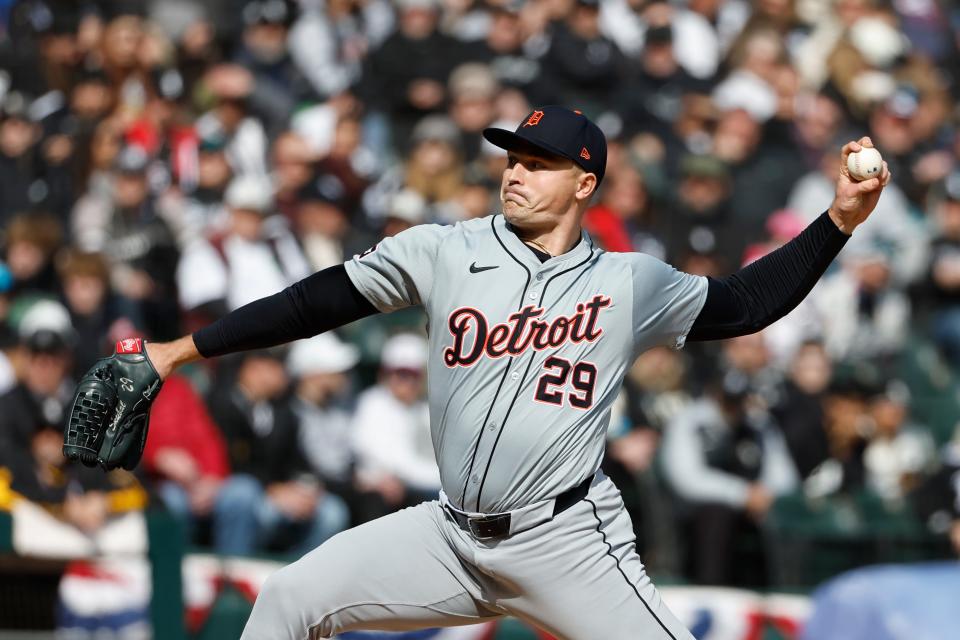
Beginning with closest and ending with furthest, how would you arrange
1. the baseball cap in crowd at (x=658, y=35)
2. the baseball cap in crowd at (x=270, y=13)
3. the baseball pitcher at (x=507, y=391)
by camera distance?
the baseball pitcher at (x=507, y=391) → the baseball cap in crowd at (x=270, y=13) → the baseball cap in crowd at (x=658, y=35)

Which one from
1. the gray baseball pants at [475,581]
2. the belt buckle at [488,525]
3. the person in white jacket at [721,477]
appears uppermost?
the belt buckle at [488,525]

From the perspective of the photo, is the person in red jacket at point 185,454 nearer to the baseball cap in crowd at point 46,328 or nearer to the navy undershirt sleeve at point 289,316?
the baseball cap in crowd at point 46,328

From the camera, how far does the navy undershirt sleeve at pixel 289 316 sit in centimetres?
428

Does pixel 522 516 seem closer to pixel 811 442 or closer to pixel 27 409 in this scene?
pixel 27 409

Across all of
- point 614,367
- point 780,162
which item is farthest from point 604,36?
point 614,367

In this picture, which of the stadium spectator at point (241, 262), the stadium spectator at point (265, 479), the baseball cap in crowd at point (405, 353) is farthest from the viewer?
the stadium spectator at point (241, 262)

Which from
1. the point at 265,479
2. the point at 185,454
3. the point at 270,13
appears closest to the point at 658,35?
the point at 270,13

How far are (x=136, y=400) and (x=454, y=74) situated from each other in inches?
298

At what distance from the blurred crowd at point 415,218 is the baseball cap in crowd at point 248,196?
50 mm

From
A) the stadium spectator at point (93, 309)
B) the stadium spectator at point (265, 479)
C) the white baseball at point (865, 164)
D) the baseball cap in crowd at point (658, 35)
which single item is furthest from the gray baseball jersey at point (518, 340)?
the baseball cap in crowd at point (658, 35)

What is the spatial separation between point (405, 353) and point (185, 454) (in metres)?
1.35

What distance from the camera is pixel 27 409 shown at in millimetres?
7754

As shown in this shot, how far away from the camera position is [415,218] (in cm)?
964

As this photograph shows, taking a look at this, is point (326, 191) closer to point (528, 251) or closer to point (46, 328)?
point (46, 328)
